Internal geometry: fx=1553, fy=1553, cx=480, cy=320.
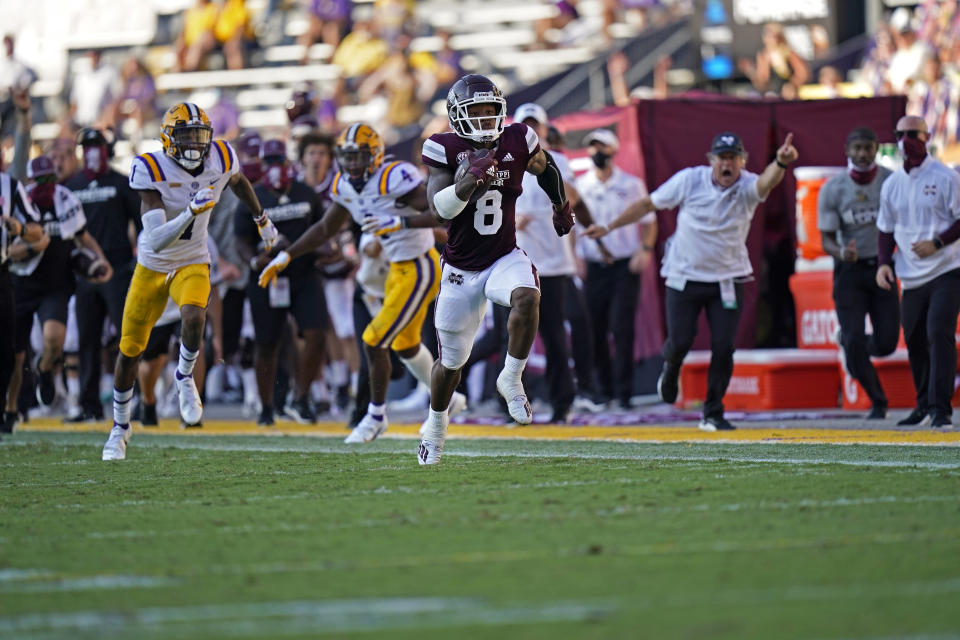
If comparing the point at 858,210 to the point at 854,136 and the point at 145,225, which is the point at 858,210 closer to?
the point at 854,136

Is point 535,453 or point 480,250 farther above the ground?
point 480,250

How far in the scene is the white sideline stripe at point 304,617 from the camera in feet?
12.1

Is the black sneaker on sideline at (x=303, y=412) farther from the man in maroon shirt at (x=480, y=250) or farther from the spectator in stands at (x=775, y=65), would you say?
the spectator in stands at (x=775, y=65)

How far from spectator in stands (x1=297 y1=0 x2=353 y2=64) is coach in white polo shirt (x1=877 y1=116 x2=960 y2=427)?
1593cm

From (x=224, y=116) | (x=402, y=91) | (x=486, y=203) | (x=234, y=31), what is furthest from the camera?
(x=234, y=31)

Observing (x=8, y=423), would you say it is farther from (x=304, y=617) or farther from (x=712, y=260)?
(x=304, y=617)

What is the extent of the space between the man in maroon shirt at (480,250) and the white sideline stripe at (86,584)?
3195 millimetres

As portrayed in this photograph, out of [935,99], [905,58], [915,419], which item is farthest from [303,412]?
[905,58]

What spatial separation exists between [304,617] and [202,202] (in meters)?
5.20

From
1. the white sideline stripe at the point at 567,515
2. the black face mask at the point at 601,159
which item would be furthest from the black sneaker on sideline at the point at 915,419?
the white sideline stripe at the point at 567,515

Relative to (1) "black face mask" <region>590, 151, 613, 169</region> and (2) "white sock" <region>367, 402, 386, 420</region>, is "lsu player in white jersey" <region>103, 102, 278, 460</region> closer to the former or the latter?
(2) "white sock" <region>367, 402, 386, 420</region>

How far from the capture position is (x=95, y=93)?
2488 centimetres

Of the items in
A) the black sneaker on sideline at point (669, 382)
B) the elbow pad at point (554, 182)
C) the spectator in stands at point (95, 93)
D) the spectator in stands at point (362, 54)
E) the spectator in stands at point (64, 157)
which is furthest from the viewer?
the spectator in stands at point (95, 93)

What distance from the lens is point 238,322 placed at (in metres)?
12.9
